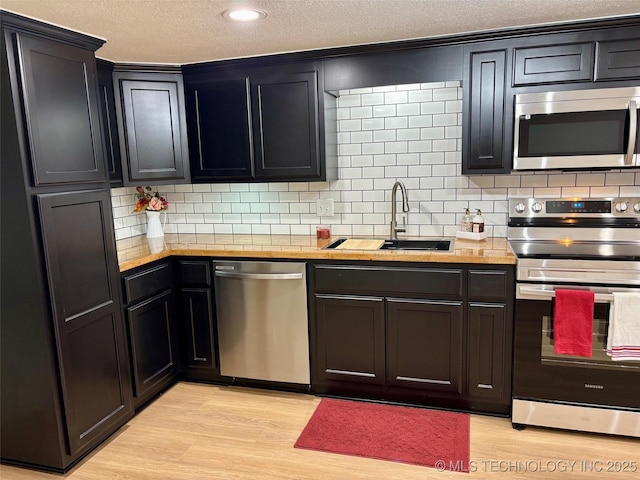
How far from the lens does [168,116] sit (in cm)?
320

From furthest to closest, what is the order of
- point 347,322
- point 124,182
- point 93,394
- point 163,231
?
point 163,231
point 124,182
point 347,322
point 93,394

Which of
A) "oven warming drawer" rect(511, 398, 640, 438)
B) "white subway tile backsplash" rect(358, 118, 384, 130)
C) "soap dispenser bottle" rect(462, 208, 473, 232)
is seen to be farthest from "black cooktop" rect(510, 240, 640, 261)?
"white subway tile backsplash" rect(358, 118, 384, 130)

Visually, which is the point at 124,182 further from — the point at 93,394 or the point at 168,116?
the point at 93,394

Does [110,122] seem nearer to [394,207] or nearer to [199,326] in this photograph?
[199,326]

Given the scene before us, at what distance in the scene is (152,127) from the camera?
315 centimetres

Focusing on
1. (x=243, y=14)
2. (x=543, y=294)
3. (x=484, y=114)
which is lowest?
(x=543, y=294)

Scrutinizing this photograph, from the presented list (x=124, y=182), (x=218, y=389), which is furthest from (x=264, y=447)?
(x=124, y=182)

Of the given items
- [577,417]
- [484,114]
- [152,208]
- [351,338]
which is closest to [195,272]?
[152,208]

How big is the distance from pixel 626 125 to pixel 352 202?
1.65m

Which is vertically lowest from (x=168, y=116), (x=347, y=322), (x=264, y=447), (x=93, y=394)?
(x=264, y=447)

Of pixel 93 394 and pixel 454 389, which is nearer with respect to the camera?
pixel 93 394

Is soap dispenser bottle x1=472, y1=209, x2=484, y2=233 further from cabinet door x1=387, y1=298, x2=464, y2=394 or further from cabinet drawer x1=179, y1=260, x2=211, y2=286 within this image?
cabinet drawer x1=179, y1=260, x2=211, y2=286

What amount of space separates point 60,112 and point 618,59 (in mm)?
2772

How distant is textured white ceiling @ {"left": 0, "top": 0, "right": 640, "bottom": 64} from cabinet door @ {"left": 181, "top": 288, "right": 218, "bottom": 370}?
4.92 ft
